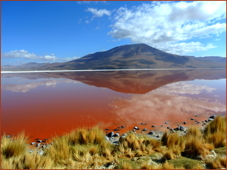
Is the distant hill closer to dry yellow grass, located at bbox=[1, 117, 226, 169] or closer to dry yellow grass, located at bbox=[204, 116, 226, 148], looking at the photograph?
dry yellow grass, located at bbox=[204, 116, 226, 148]

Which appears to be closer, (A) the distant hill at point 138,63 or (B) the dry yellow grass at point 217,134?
(B) the dry yellow grass at point 217,134

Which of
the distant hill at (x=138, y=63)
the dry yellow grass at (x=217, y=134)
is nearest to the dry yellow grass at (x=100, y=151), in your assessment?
the dry yellow grass at (x=217, y=134)

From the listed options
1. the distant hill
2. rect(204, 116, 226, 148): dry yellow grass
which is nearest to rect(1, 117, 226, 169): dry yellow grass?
rect(204, 116, 226, 148): dry yellow grass

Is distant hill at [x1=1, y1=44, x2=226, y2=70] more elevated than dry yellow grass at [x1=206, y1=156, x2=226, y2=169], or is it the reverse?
distant hill at [x1=1, y1=44, x2=226, y2=70]

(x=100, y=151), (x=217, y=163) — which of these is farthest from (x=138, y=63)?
(x=217, y=163)

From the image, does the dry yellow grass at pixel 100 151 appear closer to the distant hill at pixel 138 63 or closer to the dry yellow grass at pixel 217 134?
the dry yellow grass at pixel 217 134

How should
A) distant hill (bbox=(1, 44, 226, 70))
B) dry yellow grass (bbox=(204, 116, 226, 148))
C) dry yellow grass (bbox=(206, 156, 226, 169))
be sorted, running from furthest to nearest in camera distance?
distant hill (bbox=(1, 44, 226, 70)), dry yellow grass (bbox=(204, 116, 226, 148)), dry yellow grass (bbox=(206, 156, 226, 169))

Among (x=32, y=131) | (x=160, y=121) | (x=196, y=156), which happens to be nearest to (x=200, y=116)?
(x=160, y=121)

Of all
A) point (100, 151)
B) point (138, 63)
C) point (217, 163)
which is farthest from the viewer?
point (138, 63)

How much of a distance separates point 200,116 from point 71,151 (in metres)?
5.23

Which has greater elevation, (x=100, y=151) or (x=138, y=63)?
(x=138, y=63)

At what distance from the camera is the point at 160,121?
223 inches

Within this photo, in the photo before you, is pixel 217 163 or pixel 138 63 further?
pixel 138 63

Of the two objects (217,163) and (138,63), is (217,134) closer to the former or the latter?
(217,163)
